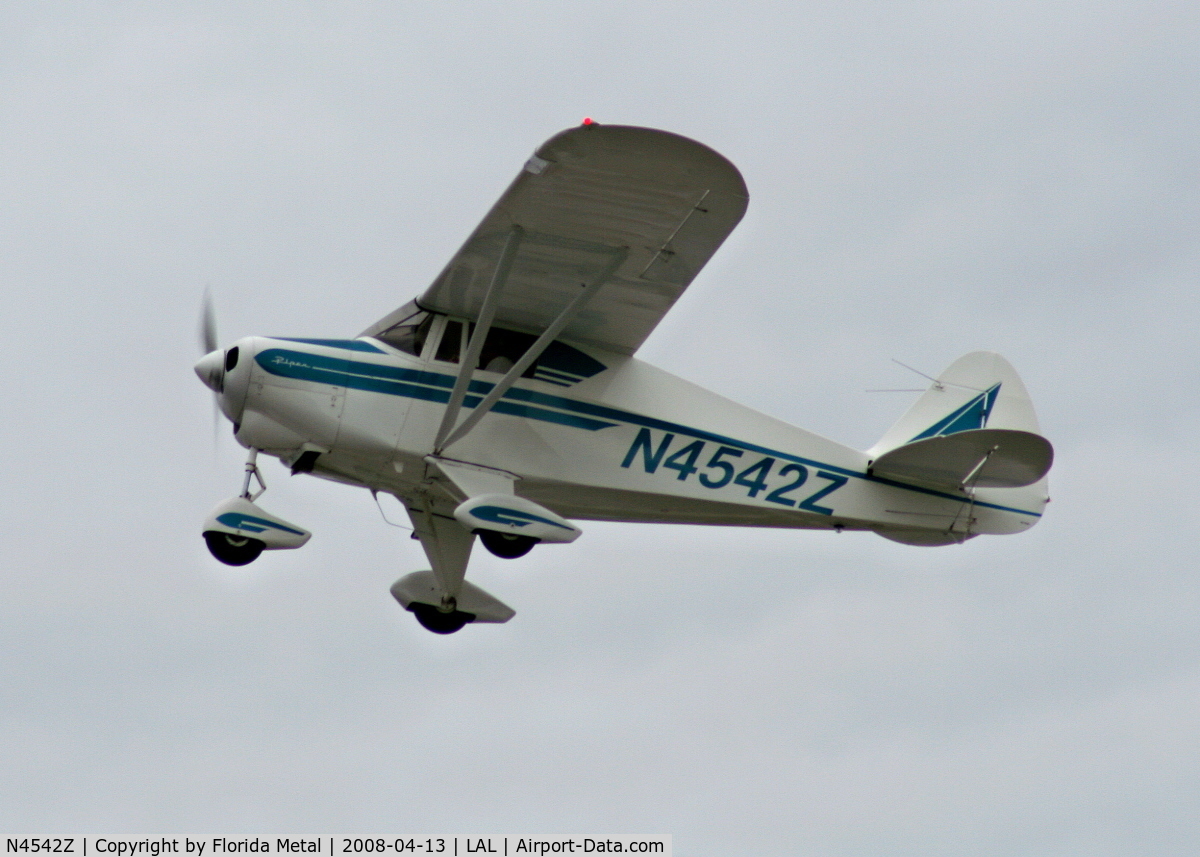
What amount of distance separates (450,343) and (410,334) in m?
0.31

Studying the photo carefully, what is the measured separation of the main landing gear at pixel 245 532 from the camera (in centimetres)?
1234

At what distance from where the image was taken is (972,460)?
1360 centimetres

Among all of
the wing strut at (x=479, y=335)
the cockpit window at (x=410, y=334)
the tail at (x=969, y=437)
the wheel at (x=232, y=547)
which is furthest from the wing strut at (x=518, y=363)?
the tail at (x=969, y=437)

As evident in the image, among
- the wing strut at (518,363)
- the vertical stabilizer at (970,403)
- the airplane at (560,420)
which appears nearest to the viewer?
the airplane at (560,420)

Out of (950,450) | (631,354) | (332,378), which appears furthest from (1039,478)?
(332,378)

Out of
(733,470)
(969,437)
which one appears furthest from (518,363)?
(969,437)

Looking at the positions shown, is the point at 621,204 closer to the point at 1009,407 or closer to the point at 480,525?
the point at 480,525

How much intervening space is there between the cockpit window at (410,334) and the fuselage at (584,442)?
0.03 meters

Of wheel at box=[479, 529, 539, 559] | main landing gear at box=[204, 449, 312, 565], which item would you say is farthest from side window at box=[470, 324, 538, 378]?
main landing gear at box=[204, 449, 312, 565]

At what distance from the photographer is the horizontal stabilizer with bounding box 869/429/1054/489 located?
13.2 metres

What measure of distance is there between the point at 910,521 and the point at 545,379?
3.28 m

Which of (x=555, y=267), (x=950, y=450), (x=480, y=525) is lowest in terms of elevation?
(x=480, y=525)

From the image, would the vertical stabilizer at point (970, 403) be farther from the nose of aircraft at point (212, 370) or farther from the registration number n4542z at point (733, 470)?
the nose of aircraft at point (212, 370)

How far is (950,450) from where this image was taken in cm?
1359
